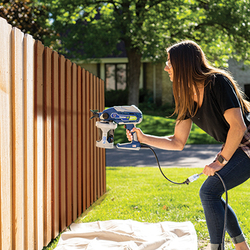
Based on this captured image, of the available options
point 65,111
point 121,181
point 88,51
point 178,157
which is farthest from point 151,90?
point 65,111

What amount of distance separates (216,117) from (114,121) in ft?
2.69

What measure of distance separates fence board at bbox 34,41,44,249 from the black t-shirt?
141 cm

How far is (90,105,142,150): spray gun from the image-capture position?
9.00 ft

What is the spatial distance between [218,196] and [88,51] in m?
15.7

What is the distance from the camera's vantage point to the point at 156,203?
193 inches

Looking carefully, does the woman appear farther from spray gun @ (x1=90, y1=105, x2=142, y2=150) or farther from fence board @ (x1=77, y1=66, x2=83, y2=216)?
fence board @ (x1=77, y1=66, x2=83, y2=216)

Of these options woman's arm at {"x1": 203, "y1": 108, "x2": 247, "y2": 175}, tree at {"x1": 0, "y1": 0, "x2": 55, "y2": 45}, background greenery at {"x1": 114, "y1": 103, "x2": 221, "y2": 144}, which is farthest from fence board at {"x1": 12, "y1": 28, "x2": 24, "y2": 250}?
tree at {"x1": 0, "y1": 0, "x2": 55, "y2": 45}

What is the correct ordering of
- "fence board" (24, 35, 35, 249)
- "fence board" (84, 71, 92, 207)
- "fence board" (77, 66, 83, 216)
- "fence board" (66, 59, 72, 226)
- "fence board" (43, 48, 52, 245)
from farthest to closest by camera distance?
"fence board" (84, 71, 92, 207) → "fence board" (77, 66, 83, 216) → "fence board" (66, 59, 72, 226) → "fence board" (43, 48, 52, 245) → "fence board" (24, 35, 35, 249)

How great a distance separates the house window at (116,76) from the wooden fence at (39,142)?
20027mm

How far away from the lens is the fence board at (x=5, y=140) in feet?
→ 8.08

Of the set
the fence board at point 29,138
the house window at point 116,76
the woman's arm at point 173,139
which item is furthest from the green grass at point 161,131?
the fence board at point 29,138

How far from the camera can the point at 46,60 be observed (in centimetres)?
330

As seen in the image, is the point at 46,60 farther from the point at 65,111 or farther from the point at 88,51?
the point at 88,51

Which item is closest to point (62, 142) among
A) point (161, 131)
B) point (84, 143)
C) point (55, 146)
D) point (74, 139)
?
point (55, 146)
